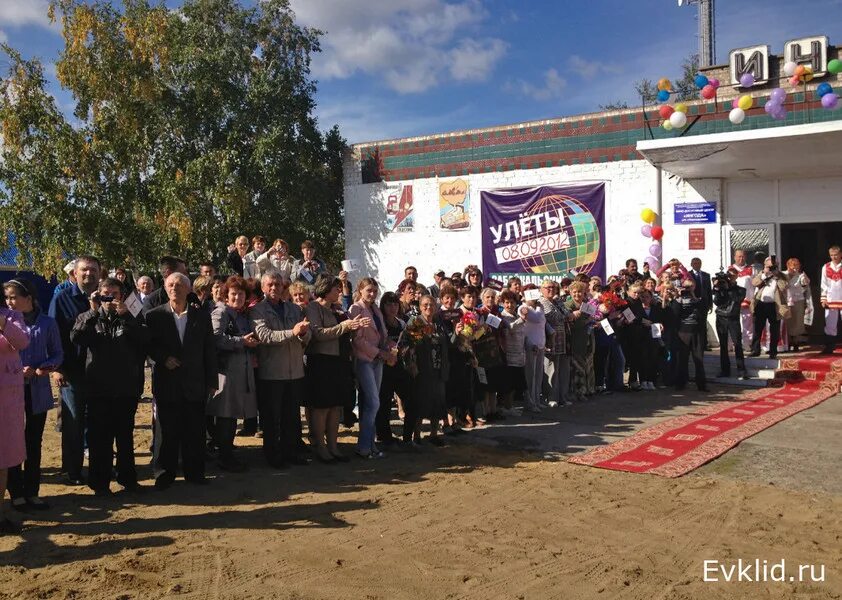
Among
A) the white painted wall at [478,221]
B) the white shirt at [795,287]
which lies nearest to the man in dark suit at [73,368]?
the white painted wall at [478,221]

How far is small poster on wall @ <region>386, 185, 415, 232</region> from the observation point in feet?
62.5

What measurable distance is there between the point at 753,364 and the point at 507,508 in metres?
8.65

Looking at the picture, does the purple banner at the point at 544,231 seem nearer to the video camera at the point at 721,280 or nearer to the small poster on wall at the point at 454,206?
the small poster on wall at the point at 454,206

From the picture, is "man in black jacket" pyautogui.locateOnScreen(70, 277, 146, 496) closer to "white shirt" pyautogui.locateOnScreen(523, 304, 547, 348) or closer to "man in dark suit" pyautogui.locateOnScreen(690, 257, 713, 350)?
"white shirt" pyautogui.locateOnScreen(523, 304, 547, 348)

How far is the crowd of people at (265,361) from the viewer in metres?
5.83

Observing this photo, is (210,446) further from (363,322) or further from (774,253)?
(774,253)

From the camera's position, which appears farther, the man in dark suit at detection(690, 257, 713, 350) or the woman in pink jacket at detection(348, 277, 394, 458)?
the man in dark suit at detection(690, 257, 713, 350)

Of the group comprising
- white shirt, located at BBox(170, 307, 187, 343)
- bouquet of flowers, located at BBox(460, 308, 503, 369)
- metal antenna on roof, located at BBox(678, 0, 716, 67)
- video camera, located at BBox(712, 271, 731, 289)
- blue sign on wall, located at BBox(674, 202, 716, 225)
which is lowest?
bouquet of flowers, located at BBox(460, 308, 503, 369)

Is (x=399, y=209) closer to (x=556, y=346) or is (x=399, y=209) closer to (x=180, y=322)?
(x=556, y=346)

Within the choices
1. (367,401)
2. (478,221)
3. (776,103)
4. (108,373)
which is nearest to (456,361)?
(367,401)

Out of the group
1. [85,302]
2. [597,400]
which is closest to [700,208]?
[597,400]

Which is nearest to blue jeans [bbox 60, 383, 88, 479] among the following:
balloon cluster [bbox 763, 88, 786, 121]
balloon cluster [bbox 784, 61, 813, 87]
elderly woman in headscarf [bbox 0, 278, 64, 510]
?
elderly woman in headscarf [bbox 0, 278, 64, 510]

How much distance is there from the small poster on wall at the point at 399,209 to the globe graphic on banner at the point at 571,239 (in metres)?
3.46

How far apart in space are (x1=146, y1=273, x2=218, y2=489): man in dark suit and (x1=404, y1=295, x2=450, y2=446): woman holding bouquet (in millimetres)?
2230
